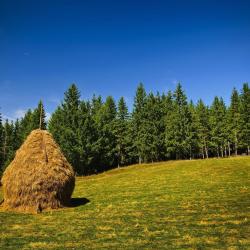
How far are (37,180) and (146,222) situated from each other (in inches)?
333

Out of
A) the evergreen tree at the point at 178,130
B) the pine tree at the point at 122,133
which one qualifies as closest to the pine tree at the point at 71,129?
the pine tree at the point at 122,133

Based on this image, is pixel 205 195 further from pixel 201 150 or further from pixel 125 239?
pixel 201 150

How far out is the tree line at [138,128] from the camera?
67.2m

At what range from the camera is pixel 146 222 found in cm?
1608

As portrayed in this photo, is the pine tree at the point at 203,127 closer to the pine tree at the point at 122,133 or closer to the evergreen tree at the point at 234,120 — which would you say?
the evergreen tree at the point at 234,120

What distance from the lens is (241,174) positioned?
111 feet

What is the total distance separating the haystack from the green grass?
115cm

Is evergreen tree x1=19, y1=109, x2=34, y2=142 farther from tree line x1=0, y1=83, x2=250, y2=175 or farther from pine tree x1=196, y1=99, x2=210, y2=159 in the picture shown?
pine tree x1=196, y1=99, x2=210, y2=159

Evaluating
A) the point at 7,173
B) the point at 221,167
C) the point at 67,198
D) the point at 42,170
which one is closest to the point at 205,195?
the point at 67,198

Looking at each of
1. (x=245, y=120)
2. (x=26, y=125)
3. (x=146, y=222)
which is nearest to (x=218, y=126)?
(x=245, y=120)

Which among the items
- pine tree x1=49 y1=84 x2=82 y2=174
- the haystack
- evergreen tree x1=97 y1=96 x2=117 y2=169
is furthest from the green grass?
evergreen tree x1=97 y1=96 x2=117 y2=169

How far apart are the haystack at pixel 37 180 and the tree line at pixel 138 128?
41422 mm

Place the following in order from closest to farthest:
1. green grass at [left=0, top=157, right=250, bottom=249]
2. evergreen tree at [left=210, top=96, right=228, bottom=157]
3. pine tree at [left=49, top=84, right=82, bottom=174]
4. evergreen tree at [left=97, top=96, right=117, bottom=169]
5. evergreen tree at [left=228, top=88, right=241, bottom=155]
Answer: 1. green grass at [left=0, top=157, right=250, bottom=249]
2. pine tree at [left=49, top=84, right=82, bottom=174]
3. evergreen tree at [left=97, top=96, right=117, bottom=169]
4. evergreen tree at [left=228, top=88, right=241, bottom=155]
5. evergreen tree at [left=210, top=96, right=228, bottom=157]

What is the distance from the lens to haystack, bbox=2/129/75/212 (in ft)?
68.4
